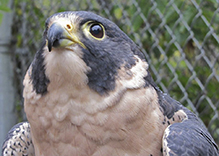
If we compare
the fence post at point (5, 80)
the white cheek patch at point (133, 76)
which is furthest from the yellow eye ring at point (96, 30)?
the fence post at point (5, 80)

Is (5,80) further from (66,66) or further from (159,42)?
(66,66)

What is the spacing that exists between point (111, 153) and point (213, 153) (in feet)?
2.22

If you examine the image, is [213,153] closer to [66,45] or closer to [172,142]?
[172,142]

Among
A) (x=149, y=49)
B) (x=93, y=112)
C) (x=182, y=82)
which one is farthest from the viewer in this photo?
(x=149, y=49)

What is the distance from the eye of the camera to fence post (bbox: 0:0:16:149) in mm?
3754

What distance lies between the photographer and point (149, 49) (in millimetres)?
3398

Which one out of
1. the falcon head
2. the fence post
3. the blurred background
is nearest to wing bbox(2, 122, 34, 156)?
the falcon head

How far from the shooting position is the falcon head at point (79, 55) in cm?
148

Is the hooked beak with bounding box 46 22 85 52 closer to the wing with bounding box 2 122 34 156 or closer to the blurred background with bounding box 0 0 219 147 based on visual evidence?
the wing with bounding box 2 122 34 156

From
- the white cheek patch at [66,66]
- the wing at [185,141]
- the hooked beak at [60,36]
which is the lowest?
the wing at [185,141]

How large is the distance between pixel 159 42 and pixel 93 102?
6.75 feet

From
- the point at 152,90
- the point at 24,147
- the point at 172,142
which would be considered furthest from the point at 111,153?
the point at 24,147

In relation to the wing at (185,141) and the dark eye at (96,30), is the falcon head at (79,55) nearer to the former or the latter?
the dark eye at (96,30)

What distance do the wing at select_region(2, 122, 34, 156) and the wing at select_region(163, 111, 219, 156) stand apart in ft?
3.37
